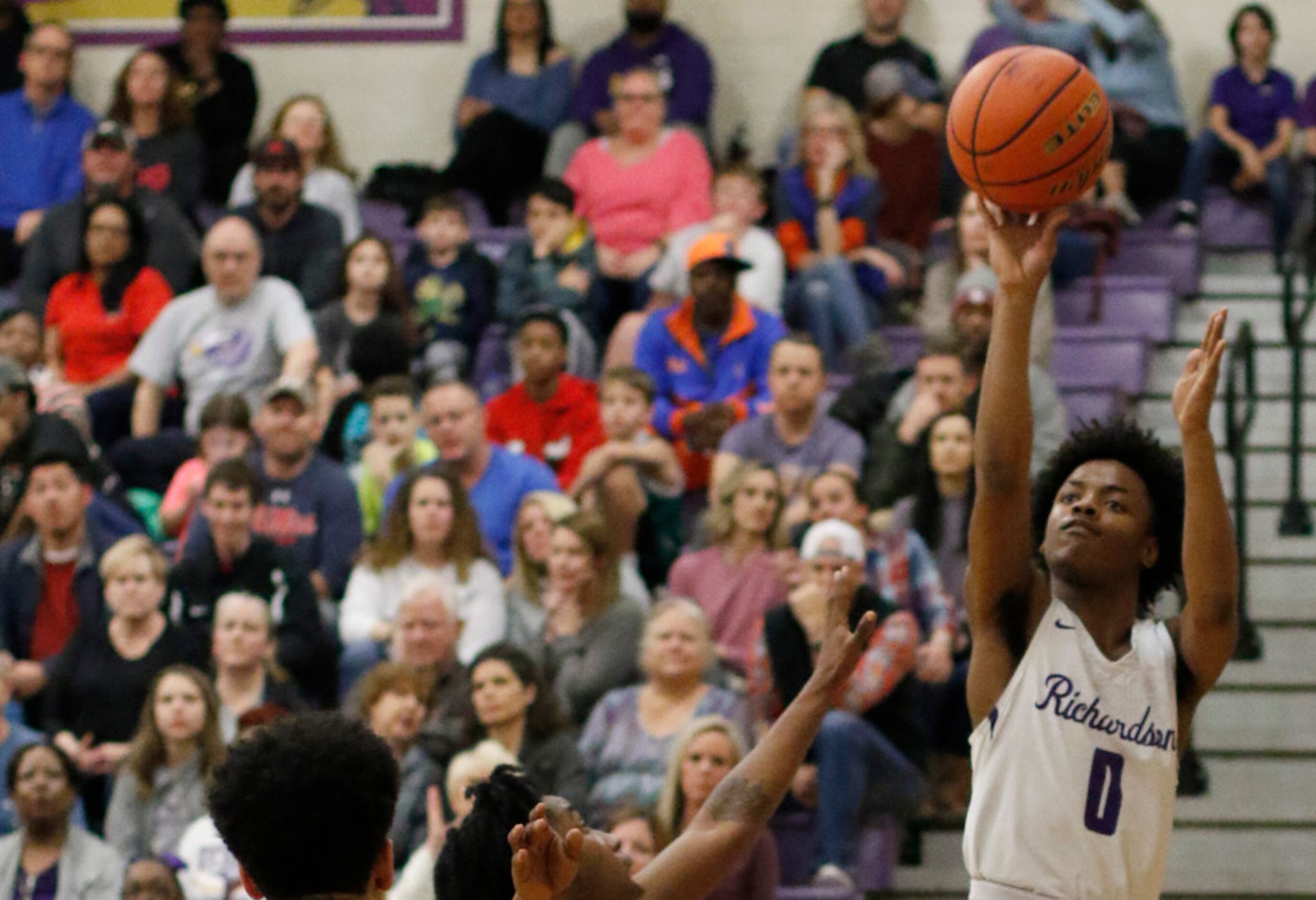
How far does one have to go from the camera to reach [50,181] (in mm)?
11344

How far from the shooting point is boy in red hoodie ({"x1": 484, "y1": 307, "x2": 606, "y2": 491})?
905 centimetres

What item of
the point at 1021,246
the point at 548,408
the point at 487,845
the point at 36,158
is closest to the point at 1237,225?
the point at 548,408

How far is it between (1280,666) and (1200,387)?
4.82m

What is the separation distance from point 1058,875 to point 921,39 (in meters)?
8.48

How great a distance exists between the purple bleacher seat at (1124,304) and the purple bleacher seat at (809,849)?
3369 millimetres

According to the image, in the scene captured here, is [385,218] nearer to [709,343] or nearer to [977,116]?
[709,343]

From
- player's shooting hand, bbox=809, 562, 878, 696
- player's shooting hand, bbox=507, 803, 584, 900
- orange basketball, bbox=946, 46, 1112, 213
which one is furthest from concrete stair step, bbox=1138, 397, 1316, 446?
player's shooting hand, bbox=507, 803, 584, 900

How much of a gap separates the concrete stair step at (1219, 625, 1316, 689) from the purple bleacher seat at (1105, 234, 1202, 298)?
7.80 ft

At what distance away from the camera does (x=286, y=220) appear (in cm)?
1023

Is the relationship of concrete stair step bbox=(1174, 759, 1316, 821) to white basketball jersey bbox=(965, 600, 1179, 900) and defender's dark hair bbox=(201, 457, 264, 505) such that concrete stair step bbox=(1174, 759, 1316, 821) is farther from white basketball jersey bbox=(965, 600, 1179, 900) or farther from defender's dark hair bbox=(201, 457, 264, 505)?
white basketball jersey bbox=(965, 600, 1179, 900)

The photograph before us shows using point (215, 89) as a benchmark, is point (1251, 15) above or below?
above

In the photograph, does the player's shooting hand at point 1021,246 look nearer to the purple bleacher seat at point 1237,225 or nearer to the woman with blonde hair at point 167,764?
the woman with blonde hair at point 167,764

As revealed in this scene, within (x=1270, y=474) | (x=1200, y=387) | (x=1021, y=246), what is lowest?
(x=1270, y=474)

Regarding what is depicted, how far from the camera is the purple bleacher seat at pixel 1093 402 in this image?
9.12 m
